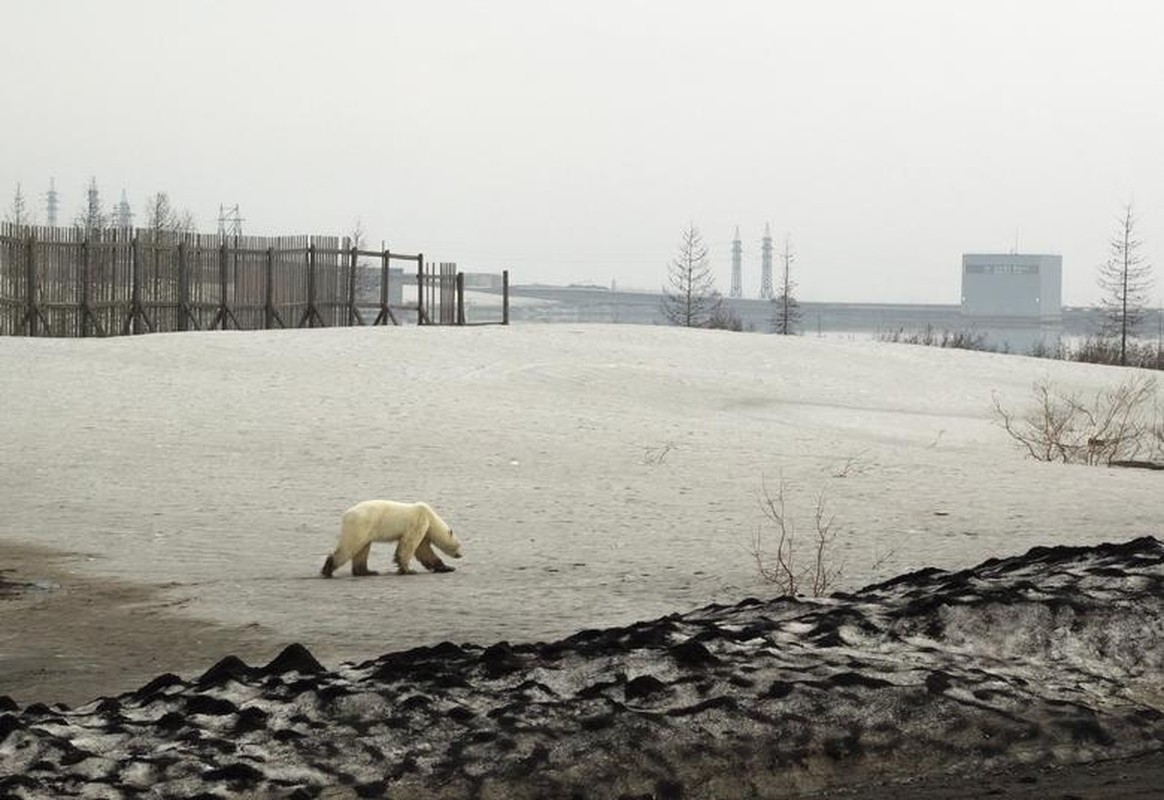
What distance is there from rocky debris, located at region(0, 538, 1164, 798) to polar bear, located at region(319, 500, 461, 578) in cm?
469

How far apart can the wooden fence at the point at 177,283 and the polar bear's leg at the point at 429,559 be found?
21.5 meters

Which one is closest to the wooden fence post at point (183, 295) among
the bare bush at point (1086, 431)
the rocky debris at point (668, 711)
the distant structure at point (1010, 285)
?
the bare bush at point (1086, 431)

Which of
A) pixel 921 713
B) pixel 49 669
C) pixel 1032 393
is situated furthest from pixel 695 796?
pixel 1032 393

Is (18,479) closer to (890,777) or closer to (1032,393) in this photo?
(890,777)

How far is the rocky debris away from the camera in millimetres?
4906

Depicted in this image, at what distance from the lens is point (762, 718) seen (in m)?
5.19

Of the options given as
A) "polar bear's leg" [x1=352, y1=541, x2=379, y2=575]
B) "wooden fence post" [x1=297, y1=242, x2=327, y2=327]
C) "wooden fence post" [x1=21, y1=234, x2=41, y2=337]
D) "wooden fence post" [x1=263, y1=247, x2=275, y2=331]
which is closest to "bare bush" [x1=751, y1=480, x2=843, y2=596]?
"polar bear's leg" [x1=352, y1=541, x2=379, y2=575]

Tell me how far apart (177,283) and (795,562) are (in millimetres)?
24913

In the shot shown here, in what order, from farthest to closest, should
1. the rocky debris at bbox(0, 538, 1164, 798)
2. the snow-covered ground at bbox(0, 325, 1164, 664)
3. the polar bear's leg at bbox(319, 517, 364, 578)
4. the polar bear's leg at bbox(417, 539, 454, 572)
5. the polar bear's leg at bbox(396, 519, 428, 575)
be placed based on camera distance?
the polar bear's leg at bbox(417, 539, 454, 572), the polar bear's leg at bbox(396, 519, 428, 575), the polar bear's leg at bbox(319, 517, 364, 578), the snow-covered ground at bbox(0, 325, 1164, 664), the rocky debris at bbox(0, 538, 1164, 798)

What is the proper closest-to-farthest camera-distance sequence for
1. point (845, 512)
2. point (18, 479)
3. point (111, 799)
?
point (111, 799)
point (845, 512)
point (18, 479)

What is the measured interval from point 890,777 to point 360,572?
5.73 metres

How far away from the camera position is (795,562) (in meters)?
10.9

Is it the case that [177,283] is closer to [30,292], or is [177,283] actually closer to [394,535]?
[30,292]

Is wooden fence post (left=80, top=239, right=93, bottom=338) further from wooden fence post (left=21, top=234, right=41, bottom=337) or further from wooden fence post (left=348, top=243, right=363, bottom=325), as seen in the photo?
wooden fence post (left=348, top=243, right=363, bottom=325)
